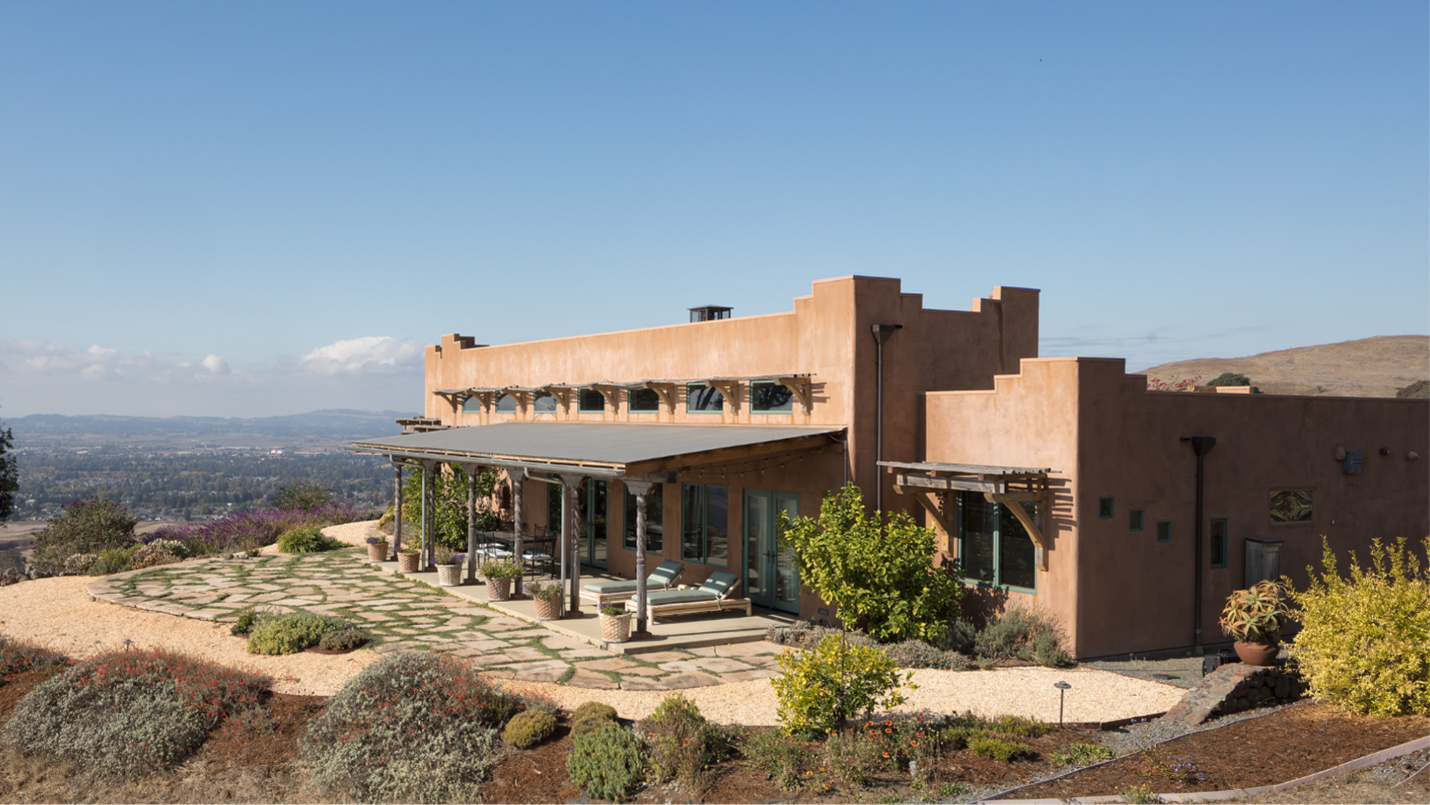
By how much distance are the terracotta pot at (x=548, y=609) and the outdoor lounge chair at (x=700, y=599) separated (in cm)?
109

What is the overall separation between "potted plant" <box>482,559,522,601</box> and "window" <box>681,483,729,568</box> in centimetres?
311

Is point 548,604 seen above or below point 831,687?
below

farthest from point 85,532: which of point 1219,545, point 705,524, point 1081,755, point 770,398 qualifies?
point 1219,545

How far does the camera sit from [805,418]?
15.2m

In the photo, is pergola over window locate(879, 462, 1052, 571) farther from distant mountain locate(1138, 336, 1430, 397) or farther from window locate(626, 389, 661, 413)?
distant mountain locate(1138, 336, 1430, 397)

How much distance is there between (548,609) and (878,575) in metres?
5.26

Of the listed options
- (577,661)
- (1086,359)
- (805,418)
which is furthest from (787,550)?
(1086,359)

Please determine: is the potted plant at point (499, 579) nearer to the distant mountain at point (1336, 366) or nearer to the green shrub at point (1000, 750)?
the green shrub at point (1000, 750)

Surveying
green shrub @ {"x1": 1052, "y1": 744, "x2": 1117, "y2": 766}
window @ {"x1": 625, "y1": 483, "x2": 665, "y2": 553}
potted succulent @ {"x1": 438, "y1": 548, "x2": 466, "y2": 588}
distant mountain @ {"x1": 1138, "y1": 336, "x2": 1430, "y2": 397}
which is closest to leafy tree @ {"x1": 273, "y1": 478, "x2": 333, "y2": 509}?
potted succulent @ {"x1": 438, "y1": 548, "x2": 466, "y2": 588}

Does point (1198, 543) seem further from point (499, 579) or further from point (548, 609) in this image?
point (499, 579)

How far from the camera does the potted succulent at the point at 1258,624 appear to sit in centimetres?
1028

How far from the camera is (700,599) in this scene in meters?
15.2

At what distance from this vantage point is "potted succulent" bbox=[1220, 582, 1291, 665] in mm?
10281

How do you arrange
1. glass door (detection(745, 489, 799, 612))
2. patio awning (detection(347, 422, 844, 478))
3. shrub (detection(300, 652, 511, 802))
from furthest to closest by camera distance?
1. glass door (detection(745, 489, 799, 612))
2. patio awning (detection(347, 422, 844, 478))
3. shrub (detection(300, 652, 511, 802))
